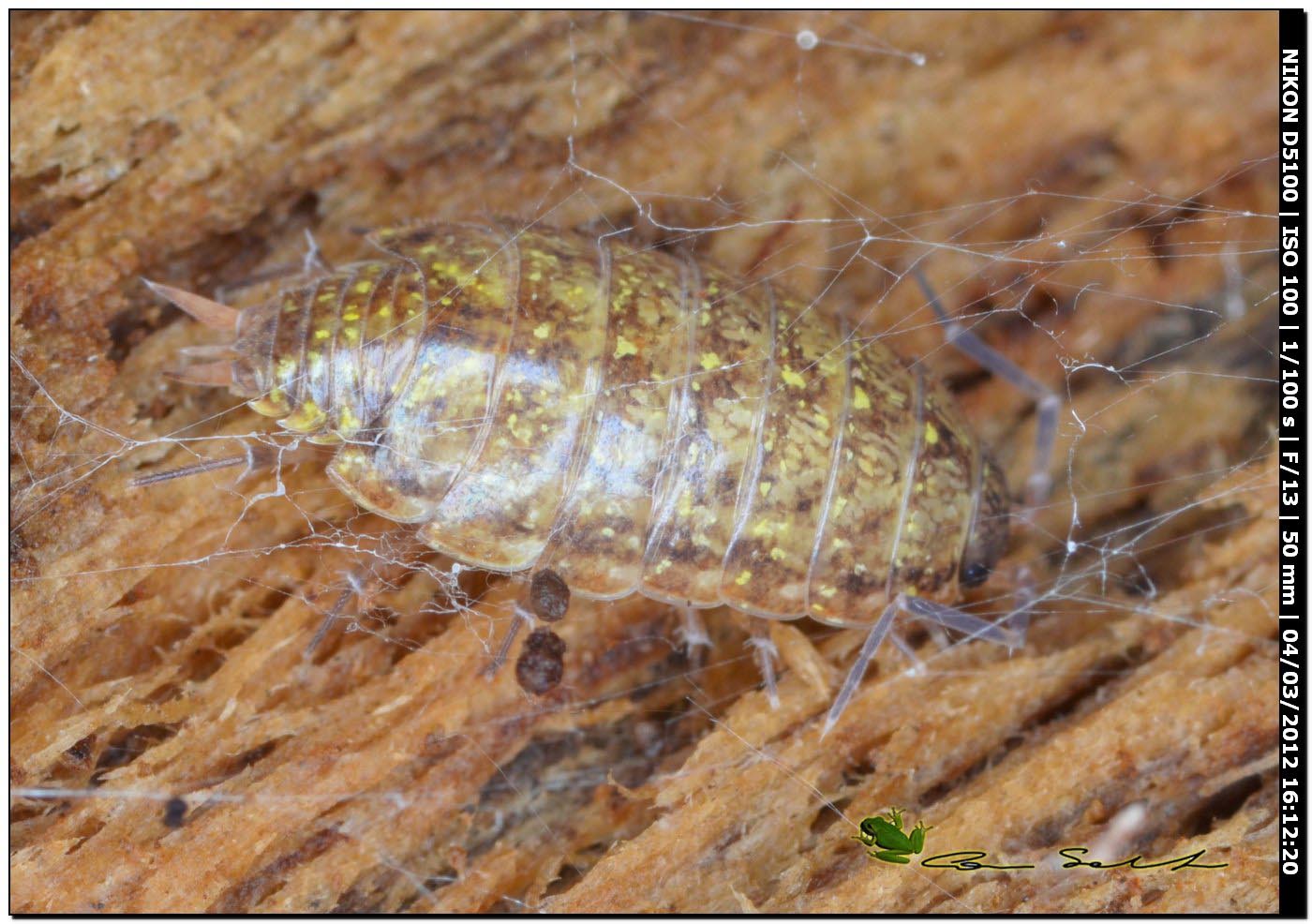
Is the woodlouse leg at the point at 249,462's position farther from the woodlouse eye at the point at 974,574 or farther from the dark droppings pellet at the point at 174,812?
the woodlouse eye at the point at 974,574

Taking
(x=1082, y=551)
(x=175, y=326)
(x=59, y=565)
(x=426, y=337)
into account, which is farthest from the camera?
(x=1082, y=551)

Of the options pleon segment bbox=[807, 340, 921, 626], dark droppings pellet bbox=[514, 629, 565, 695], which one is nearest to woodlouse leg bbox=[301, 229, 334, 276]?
dark droppings pellet bbox=[514, 629, 565, 695]

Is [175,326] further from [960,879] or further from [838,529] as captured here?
[960,879]

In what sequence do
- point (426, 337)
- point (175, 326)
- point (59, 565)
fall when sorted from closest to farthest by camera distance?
point (426, 337), point (59, 565), point (175, 326)

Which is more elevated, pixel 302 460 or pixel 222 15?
pixel 222 15

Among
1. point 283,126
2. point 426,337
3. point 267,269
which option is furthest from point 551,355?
point 283,126
